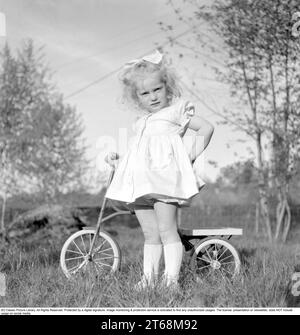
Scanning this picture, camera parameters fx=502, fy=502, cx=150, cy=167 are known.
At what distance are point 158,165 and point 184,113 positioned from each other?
32 cm

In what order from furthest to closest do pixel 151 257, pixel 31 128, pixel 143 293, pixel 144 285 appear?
1. pixel 31 128
2. pixel 151 257
3. pixel 144 285
4. pixel 143 293

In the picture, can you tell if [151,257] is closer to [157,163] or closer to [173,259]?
[173,259]

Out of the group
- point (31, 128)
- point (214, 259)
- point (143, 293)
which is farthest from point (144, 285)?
point (31, 128)

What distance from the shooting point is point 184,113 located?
2580mm

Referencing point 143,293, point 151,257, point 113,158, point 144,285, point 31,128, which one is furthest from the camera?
point 31,128

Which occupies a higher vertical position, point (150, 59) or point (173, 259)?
point (150, 59)

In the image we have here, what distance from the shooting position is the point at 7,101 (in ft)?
24.9

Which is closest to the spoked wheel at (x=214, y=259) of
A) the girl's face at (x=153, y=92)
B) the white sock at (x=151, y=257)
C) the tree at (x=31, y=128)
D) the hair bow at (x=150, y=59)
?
the white sock at (x=151, y=257)

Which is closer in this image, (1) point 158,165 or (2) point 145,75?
(1) point 158,165

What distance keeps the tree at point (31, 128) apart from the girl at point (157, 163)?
454cm

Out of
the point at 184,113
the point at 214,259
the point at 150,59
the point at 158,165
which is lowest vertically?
the point at 214,259

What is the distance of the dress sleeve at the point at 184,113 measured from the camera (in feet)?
8.43

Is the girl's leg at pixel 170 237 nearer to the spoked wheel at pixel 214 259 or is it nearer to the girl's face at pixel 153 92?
the spoked wheel at pixel 214 259
